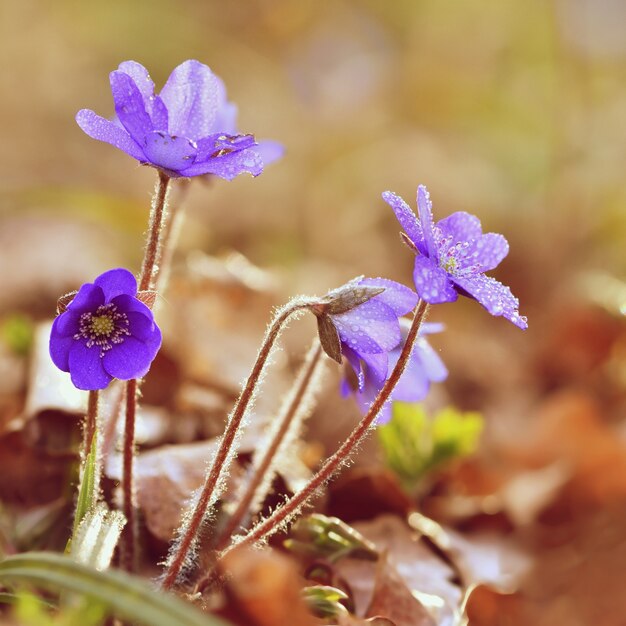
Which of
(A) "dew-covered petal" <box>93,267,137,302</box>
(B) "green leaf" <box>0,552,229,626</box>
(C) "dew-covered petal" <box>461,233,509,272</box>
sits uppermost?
(C) "dew-covered petal" <box>461,233,509,272</box>

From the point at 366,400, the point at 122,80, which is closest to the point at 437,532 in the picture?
the point at 366,400

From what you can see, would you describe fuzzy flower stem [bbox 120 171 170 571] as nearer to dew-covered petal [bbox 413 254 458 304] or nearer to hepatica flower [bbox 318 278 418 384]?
hepatica flower [bbox 318 278 418 384]

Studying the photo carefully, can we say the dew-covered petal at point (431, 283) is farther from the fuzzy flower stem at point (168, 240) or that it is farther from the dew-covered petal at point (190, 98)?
the fuzzy flower stem at point (168, 240)

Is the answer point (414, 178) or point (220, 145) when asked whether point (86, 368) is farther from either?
point (414, 178)

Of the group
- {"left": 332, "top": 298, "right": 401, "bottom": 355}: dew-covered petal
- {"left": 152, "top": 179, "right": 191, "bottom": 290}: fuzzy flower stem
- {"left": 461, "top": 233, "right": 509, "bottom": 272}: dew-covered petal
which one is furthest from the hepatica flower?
{"left": 152, "top": 179, "right": 191, "bottom": 290}: fuzzy flower stem

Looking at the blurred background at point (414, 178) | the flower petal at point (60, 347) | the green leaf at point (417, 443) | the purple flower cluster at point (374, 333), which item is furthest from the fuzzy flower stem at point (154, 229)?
the blurred background at point (414, 178)

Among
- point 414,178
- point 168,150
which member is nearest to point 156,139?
point 168,150

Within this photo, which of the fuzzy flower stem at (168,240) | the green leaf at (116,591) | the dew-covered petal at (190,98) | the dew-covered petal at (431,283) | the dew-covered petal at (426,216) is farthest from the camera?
the fuzzy flower stem at (168,240)
